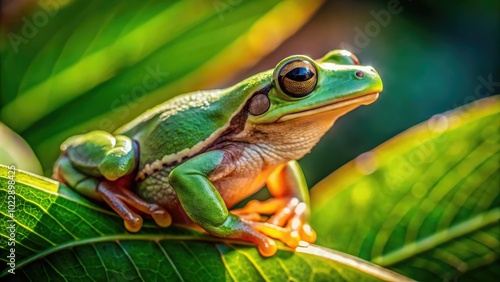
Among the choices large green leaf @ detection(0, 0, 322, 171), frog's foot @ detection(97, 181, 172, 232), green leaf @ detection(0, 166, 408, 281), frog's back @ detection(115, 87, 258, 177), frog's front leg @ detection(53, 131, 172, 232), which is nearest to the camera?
green leaf @ detection(0, 166, 408, 281)

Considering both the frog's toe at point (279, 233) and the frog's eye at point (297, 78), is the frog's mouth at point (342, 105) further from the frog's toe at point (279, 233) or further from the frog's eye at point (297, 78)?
the frog's toe at point (279, 233)

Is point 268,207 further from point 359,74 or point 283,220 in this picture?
point 359,74

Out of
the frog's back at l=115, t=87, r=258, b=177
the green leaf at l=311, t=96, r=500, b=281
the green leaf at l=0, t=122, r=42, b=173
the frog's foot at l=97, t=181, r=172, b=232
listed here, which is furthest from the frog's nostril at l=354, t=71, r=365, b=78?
the green leaf at l=0, t=122, r=42, b=173

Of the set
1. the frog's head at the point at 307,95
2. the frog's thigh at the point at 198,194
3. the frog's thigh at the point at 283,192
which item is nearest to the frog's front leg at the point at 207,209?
the frog's thigh at the point at 198,194

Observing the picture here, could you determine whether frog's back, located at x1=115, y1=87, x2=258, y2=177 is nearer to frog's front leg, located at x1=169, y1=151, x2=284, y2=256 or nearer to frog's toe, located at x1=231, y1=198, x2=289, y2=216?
frog's front leg, located at x1=169, y1=151, x2=284, y2=256

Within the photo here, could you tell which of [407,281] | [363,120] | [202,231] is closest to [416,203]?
[407,281]

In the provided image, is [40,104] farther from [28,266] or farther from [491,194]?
[491,194]
